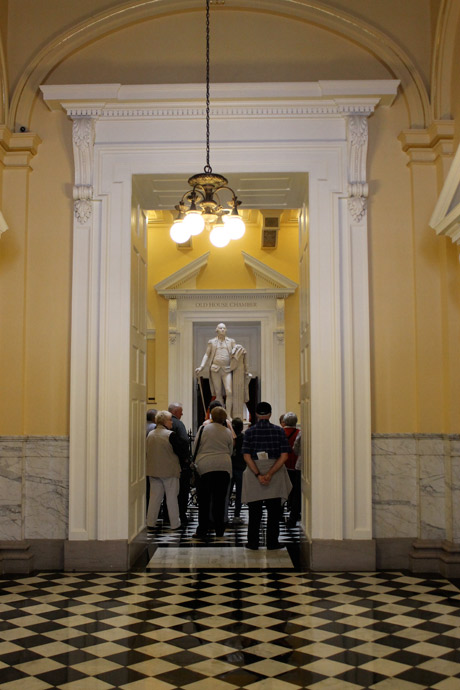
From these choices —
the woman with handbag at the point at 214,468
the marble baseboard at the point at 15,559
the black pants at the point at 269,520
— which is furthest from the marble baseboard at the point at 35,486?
the black pants at the point at 269,520

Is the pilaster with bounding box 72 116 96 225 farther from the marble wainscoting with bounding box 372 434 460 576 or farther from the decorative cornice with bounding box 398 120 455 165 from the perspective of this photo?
the marble wainscoting with bounding box 372 434 460 576

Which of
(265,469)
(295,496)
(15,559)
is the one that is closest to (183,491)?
(295,496)

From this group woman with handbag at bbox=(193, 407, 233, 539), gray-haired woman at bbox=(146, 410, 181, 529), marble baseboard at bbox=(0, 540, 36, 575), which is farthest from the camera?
gray-haired woman at bbox=(146, 410, 181, 529)

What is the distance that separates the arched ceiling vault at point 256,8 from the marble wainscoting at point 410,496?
333cm

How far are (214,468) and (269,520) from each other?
92 centimetres

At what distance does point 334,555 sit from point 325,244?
312 cm

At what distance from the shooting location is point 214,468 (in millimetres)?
9062

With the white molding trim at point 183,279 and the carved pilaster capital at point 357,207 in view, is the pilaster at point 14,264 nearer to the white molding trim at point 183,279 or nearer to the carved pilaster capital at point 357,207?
the carved pilaster capital at point 357,207

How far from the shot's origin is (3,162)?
7840 mm

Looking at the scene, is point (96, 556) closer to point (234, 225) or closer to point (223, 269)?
point (234, 225)

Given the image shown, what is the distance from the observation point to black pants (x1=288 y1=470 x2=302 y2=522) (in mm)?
10023

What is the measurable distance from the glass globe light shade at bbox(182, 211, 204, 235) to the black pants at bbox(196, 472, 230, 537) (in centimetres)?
386

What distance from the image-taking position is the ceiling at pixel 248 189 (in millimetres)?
8031

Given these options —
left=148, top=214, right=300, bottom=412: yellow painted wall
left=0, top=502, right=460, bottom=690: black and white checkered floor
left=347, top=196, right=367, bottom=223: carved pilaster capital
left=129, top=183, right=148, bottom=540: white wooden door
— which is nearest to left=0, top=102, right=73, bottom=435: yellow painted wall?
left=129, top=183, right=148, bottom=540: white wooden door
